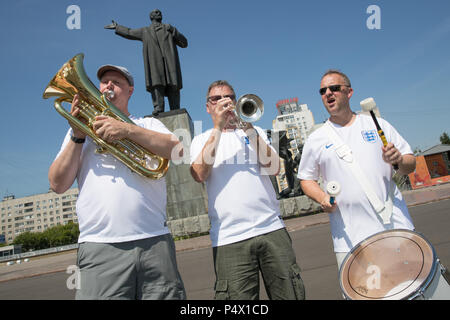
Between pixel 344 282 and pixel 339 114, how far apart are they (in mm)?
1307

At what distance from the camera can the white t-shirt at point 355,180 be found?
2.10 m

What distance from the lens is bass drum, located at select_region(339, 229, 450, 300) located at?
1480 millimetres

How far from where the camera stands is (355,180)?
216 cm

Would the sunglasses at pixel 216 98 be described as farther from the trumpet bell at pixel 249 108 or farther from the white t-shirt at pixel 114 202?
the white t-shirt at pixel 114 202

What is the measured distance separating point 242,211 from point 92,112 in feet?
4.39

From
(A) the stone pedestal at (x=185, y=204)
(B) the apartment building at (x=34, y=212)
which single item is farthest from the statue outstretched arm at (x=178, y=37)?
(B) the apartment building at (x=34, y=212)

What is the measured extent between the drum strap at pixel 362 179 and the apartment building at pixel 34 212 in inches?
5232

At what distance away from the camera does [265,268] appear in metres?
2.11

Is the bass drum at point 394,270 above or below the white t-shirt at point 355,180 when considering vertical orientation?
below

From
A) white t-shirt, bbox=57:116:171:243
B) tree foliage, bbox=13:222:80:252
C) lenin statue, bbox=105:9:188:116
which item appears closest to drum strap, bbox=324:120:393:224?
white t-shirt, bbox=57:116:171:243

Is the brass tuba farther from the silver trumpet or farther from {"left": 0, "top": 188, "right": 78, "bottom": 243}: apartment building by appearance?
{"left": 0, "top": 188, "right": 78, "bottom": 243}: apartment building

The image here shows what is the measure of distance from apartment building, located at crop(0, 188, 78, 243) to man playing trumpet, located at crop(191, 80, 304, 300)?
132414 millimetres
